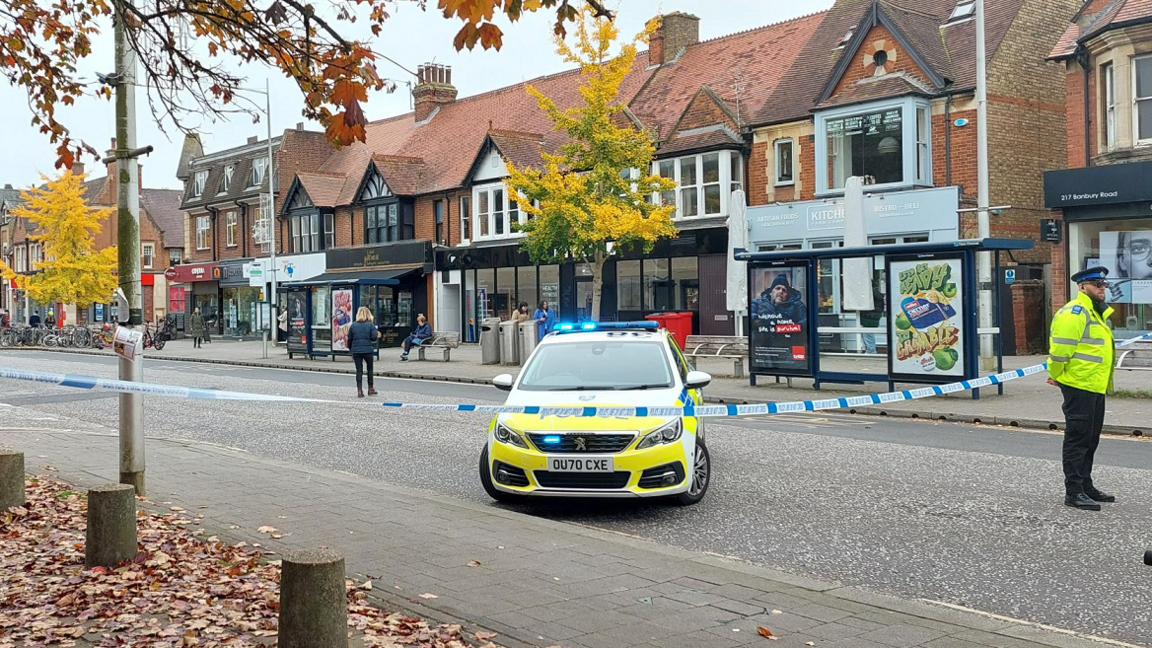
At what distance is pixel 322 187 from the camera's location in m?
51.1

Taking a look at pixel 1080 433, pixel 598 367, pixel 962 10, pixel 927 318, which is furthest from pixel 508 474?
pixel 962 10

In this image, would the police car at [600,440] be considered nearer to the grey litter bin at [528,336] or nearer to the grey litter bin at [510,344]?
the grey litter bin at [528,336]

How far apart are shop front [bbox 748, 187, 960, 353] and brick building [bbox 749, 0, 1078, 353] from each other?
3 cm

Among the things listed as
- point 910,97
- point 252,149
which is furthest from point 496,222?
point 252,149

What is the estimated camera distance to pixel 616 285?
1443 inches

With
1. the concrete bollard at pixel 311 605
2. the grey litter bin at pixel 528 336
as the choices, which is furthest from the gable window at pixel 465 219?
the concrete bollard at pixel 311 605

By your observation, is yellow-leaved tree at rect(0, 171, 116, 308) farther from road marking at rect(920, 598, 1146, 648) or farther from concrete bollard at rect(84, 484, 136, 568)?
road marking at rect(920, 598, 1146, 648)

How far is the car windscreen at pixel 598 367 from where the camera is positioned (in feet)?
31.3

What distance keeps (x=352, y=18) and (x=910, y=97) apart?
2352 centimetres

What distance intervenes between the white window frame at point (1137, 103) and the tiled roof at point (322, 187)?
35541 millimetres

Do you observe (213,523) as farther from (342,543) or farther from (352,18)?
(352,18)

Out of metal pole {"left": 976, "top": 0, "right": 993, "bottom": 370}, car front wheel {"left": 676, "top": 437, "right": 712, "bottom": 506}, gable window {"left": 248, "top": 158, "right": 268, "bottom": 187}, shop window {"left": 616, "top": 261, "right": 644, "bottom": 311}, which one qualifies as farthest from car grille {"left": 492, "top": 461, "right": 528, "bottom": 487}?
gable window {"left": 248, "top": 158, "right": 268, "bottom": 187}

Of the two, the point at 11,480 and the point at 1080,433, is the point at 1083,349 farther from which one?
the point at 11,480

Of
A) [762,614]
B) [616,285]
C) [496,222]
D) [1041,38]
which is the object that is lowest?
[762,614]
